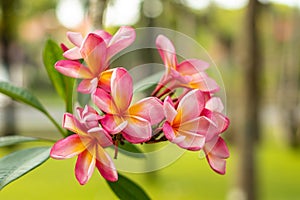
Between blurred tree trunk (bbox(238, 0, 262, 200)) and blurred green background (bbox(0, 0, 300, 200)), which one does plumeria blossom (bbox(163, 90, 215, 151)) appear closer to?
blurred green background (bbox(0, 0, 300, 200))

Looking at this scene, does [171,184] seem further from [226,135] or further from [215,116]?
[215,116]

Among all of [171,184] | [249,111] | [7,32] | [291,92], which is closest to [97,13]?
[249,111]

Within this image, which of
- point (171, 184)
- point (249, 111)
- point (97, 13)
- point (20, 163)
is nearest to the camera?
point (20, 163)

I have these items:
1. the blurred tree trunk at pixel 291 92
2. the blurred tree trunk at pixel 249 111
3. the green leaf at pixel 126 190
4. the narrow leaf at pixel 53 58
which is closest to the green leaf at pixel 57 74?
the narrow leaf at pixel 53 58

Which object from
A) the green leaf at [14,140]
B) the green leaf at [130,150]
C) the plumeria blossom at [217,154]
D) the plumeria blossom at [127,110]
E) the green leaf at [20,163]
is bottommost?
the green leaf at [130,150]

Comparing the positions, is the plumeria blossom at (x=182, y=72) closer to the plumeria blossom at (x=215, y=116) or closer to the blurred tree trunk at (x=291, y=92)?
the plumeria blossom at (x=215, y=116)
